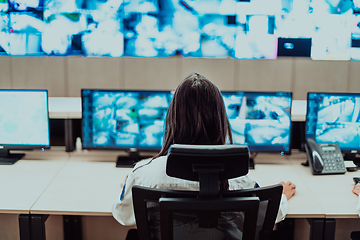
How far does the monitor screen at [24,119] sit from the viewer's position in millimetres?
1785

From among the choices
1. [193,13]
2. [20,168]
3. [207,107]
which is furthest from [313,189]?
[193,13]

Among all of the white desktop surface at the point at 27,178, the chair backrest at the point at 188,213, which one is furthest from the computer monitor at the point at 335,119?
the white desktop surface at the point at 27,178

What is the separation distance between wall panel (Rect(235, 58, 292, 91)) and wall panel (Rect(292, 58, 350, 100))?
0.10m

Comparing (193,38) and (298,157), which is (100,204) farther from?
(193,38)

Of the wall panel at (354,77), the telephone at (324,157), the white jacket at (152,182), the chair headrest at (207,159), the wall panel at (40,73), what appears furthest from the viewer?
the wall panel at (40,73)

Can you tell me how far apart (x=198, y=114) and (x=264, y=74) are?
2589 millimetres

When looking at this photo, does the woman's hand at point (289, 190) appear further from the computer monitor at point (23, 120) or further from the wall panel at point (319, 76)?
the wall panel at point (319, 76)

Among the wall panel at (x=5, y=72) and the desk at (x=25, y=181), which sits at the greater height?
the wall panel at (x=5, y=72)

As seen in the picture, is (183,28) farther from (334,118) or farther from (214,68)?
(334,118)

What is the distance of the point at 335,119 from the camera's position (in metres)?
1.79

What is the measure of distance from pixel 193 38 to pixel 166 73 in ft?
1.61

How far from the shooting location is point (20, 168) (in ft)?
5.83

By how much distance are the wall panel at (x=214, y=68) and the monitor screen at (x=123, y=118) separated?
5.39ft

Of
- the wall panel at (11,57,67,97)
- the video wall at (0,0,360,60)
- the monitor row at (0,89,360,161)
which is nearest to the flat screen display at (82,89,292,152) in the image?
the monitor row at (0,89,360,161)
